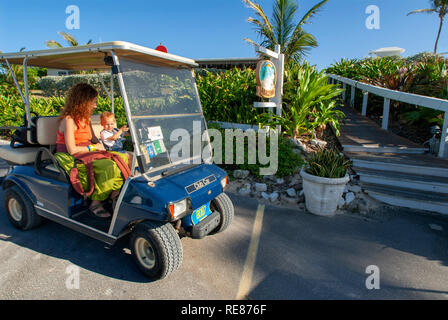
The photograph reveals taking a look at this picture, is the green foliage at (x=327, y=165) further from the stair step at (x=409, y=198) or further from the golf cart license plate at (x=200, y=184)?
the golf cart license plate at (x=200, y=184)

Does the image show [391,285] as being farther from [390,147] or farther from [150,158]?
[390,147]

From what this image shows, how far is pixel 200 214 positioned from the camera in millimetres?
2830

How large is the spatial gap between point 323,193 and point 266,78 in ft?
8.75

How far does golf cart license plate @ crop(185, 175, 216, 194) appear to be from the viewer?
252 centimetres

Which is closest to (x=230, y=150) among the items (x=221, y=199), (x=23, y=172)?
(x=221, y=199)

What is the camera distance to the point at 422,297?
2.44 m

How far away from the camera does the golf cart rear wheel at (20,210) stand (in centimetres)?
326

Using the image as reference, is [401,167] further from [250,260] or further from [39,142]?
[39,142]

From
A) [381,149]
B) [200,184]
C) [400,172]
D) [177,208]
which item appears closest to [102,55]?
[200,184]

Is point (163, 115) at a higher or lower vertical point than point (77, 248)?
higher

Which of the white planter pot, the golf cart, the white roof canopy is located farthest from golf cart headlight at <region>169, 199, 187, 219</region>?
the white roof canopy

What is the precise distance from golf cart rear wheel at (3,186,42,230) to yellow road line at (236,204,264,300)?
8.23ft

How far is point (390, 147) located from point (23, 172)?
6032 millimetres

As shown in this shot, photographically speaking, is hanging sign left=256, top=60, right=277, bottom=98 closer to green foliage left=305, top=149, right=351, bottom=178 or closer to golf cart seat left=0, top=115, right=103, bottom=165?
green foliage left=305, top=149, right=351, bottom=178
